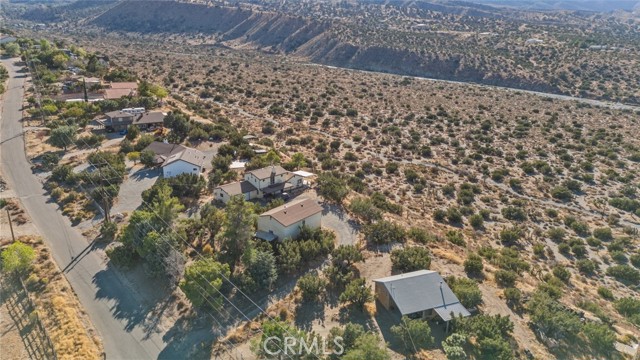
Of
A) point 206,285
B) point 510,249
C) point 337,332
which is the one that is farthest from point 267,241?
point 510,249

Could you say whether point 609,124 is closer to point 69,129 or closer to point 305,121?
point 305,121

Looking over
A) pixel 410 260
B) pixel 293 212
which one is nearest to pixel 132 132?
pixel 293 212

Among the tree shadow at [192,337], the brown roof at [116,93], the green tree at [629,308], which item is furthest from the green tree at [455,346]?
the brown roof at [116,93]

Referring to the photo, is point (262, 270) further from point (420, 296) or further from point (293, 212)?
point (420, 296)

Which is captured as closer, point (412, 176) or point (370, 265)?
point (370, 265)

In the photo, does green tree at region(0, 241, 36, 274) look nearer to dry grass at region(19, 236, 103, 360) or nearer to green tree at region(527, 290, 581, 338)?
dry grass at region(19, 236, 103, 360)

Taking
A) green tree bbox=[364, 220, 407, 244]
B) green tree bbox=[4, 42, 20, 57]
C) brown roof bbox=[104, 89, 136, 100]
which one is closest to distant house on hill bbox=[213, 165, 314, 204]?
green tree bbox=[364, 220, 407, 244]
